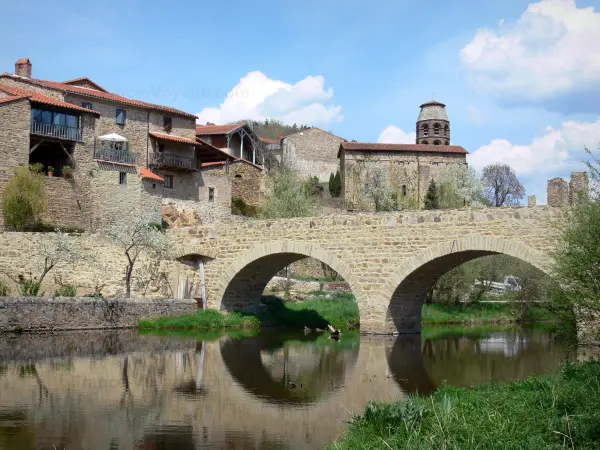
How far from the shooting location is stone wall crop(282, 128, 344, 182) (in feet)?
205

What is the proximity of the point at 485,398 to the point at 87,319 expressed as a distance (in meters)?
16.1

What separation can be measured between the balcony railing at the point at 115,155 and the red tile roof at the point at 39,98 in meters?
2.11

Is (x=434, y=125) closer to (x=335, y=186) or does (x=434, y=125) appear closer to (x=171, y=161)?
(x=335, y=186)

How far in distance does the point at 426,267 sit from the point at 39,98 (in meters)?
23.4

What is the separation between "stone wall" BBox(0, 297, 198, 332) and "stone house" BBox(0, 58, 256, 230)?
11.9 metres

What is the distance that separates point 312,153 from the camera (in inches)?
2501

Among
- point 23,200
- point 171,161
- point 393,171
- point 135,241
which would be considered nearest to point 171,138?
point 171,161

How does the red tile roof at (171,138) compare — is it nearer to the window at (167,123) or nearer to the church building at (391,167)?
the window at (167,123)

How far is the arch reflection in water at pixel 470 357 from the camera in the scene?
14766mm

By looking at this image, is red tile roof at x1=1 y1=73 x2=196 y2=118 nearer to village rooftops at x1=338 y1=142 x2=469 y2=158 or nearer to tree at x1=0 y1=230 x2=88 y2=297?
tree at x1=0 y1=230 x2=88 y2=297

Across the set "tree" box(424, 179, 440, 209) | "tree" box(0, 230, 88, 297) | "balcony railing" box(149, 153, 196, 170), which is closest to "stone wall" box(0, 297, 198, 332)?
"tree" box(0, 230, 88, 297)

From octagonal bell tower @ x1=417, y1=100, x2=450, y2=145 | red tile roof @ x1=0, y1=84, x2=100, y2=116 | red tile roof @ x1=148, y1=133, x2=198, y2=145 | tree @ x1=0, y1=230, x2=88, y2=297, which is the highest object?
octagonal bell tower @ x1=417, y1=100, x2=450, y2=145

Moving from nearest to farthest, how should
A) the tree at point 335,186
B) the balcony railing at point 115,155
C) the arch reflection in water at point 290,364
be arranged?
the arch reflection in water at point 290,364 → the balcony railing at point 115,155 → the tree at point 335,186

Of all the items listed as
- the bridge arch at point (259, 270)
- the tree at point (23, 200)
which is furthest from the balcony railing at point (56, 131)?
the bridge arch at point (259, 270)
